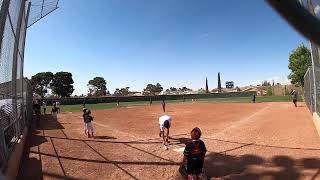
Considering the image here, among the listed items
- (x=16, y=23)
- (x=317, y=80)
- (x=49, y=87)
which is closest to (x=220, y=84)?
(x=49, y=87)

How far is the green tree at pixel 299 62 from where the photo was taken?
188 ft

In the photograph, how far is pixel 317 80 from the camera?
1695cm

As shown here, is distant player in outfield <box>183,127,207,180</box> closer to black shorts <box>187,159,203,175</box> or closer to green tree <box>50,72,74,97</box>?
black shorts <box>187,159,203,175</box>

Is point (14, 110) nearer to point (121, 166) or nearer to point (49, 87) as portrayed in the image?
point (121, 166)

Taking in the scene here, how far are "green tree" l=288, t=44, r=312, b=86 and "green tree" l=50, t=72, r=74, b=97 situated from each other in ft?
219

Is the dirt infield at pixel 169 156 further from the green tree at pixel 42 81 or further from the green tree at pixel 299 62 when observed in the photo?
the green tree at pixel 42 81

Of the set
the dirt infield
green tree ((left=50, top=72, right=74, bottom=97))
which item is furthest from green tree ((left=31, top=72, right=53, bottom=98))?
the dirt infield

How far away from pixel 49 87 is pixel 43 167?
103504mm

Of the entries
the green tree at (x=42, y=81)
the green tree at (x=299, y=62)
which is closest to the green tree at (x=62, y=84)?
the green tree at (x=42, y=81)

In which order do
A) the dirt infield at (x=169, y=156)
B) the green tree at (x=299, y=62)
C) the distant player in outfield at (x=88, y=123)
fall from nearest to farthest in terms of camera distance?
the dirt infield at (x=169, y=156) < the distant player in outfield at (x=88, y=123) < the green tree at (x=299, y=62)

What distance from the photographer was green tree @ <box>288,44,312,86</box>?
57250 millimetres

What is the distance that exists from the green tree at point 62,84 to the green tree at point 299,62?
66.8 metres

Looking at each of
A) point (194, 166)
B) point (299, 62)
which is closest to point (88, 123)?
point (194, 166)

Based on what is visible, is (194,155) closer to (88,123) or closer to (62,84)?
(88,123)
